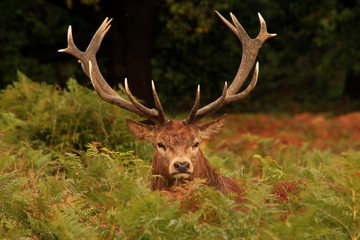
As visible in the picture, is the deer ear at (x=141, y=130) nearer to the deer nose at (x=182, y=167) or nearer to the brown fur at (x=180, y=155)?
the brown fur at (x=180, y=155)

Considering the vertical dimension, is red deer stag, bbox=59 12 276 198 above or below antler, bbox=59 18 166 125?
below

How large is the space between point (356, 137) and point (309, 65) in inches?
671

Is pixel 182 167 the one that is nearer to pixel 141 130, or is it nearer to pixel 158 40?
pixel 141 130

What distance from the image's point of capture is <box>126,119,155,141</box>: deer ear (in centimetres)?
738

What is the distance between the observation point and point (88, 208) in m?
5.83

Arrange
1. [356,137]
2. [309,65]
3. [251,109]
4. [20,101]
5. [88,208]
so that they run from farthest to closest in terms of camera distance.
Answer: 1. [309,65]
2. [251,109]
3. [356,137]
4. [20,101]
5. [88,208]

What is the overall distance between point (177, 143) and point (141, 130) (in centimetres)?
65

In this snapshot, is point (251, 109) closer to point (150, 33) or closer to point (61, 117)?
point (150, 33)

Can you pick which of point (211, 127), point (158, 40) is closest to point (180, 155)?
point (211, 127)

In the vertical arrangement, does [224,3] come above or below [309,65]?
above

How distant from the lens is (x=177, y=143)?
687cm

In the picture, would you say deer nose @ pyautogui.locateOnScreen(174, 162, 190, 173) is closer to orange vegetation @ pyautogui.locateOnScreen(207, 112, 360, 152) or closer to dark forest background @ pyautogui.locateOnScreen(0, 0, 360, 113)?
orange vegetation @ pyautogui.locateOnScreen(207, 112, 360, 152)

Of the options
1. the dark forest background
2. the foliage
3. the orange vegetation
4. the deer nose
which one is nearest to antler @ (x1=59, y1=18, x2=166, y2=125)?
the deer nose

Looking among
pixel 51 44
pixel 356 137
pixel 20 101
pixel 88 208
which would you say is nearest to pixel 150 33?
pixel 51 44
